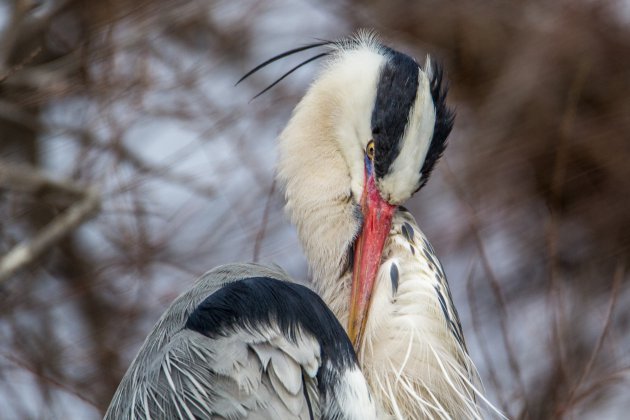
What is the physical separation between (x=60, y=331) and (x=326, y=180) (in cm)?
164

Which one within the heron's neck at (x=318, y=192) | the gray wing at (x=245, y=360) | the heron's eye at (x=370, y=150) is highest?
the heron's eye at (x=370, y=150)

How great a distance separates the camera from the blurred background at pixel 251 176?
11.5ft

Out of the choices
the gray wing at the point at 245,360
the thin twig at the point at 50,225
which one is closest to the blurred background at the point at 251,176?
the thin twig at the point at 50,225

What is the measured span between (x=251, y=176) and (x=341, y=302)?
55.1 inches

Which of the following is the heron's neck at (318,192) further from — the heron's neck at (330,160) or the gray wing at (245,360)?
the gray wing at (245,360)

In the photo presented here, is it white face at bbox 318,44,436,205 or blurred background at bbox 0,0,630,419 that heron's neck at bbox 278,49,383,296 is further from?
blurred background at bbox 0,0,630,419

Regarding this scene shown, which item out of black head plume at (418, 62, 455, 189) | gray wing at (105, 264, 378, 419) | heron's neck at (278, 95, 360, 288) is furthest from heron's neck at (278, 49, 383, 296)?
gray wing at (105, 264, 378, 419)

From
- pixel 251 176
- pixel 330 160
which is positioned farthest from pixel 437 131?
pixel 251 176

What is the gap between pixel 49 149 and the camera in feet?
13.0

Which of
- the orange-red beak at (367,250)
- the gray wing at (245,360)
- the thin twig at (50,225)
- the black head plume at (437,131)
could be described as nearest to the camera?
the gray wing at (245,360)

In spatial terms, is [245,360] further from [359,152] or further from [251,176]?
[251,176]

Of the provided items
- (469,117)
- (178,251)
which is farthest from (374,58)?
(469,117)

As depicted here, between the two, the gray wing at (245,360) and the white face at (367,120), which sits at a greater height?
the white face at (367,120)

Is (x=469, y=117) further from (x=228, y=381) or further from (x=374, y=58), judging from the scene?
(x=228, y=381)
